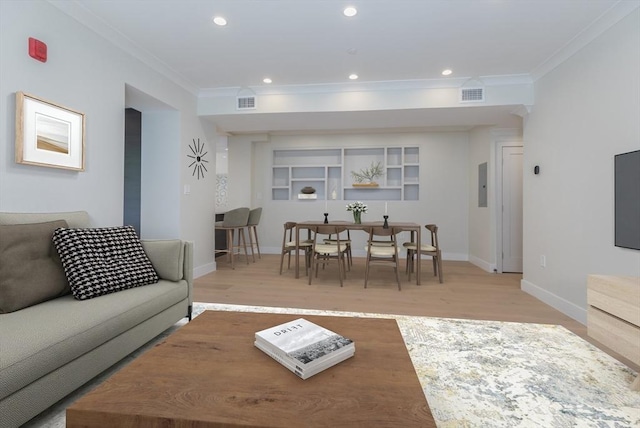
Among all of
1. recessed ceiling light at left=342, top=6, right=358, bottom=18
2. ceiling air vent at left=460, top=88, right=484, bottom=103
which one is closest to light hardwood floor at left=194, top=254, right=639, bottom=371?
ceiling air vent at left=460, top=88, right=484, bottom=103

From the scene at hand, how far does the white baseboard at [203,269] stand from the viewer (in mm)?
4266

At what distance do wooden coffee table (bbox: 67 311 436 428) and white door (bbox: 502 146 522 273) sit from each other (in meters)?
4.40

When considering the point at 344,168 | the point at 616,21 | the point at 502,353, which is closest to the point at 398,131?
the point at 344,168

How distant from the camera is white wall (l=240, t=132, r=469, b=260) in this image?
19.7 feet

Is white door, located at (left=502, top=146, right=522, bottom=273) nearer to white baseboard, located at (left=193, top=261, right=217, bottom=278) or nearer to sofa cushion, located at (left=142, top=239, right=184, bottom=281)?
white baseboard, located at (left=193, top=261, right=217, bottom=278)

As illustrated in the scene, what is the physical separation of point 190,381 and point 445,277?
4.15m

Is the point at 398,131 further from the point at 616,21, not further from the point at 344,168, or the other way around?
the point at 616,21

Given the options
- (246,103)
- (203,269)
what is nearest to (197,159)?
(246,103)

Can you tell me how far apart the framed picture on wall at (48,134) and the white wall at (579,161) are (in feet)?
14.1

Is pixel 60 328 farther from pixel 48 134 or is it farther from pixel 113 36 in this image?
pixel 113 36

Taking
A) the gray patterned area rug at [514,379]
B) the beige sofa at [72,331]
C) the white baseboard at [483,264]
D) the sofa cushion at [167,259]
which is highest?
the sofa cushion at [167,259]

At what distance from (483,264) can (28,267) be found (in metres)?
5.61

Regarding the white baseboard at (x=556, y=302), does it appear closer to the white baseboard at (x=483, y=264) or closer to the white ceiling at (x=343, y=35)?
the white baseboard at (x=483, y=264)

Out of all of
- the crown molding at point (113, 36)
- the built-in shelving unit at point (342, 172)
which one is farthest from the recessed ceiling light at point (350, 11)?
the built-in shelving unit at point (342, 172)
